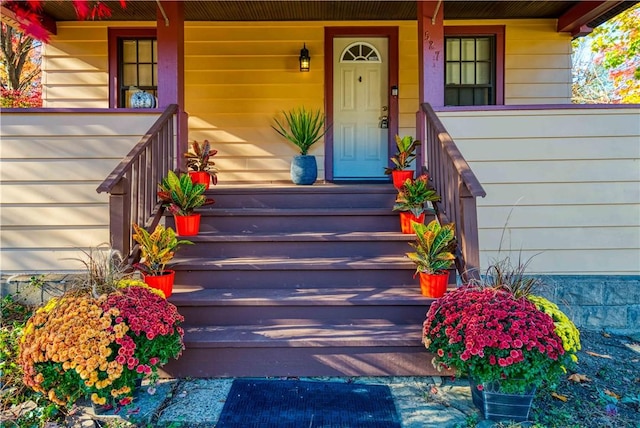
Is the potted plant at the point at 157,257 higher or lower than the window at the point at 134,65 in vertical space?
lower

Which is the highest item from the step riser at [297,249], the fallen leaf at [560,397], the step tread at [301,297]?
the step riser at [297,249]

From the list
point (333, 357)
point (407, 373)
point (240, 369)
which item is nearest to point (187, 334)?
point (240, 369)

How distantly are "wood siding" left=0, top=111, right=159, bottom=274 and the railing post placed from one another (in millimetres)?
994

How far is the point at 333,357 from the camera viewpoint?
8.97 ft

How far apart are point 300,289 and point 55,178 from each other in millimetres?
2384

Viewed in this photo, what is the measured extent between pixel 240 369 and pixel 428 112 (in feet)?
8.28

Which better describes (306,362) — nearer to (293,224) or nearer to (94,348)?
(94,348)

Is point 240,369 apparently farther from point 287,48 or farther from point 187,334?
point 287,48

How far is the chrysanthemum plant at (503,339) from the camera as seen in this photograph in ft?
7.25

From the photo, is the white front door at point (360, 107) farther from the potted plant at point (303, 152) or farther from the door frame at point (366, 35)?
the potted plant at point (303, 152)

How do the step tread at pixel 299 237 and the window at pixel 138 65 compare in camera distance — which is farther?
the window at pixel 138 65

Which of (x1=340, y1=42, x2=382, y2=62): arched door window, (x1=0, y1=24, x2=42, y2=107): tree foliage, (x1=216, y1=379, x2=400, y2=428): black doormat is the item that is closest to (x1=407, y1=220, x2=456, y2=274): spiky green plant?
(x1=216, y1=379, x2=400, y2=428): black doormat

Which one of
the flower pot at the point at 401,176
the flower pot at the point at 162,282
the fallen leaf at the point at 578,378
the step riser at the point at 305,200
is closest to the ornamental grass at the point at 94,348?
the flower pot at the point at 162,282

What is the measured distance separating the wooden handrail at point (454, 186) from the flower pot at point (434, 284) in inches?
5.2
